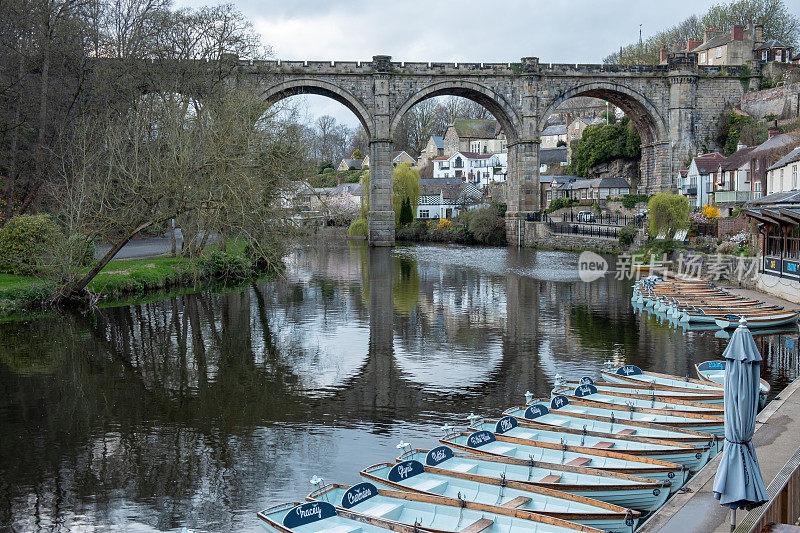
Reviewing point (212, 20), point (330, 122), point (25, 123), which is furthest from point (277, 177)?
point (330, 122)

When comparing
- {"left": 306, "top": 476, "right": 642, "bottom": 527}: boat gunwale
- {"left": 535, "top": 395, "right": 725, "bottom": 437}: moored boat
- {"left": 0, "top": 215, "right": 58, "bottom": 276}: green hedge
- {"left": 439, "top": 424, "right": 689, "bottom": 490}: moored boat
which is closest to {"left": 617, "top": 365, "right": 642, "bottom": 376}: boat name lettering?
{"left": 535, "top": 395, "right": 725, "bottom": 437}: moored boat

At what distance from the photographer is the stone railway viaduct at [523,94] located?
184ft

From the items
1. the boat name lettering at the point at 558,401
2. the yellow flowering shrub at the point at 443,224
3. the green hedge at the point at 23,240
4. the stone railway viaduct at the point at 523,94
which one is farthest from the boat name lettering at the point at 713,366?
the yellow flowering shrub at the point at 443,224

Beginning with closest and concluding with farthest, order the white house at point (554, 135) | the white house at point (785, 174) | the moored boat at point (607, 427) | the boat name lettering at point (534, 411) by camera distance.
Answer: the moored boat at point (607, 427) → the boat name lettering at point (534, 411) → the white house at point (785, 174) → the white house at point (554, 135)

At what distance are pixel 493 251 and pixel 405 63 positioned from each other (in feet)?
49.9

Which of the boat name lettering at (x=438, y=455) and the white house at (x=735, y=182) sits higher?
the white house at (x=735, y=182)

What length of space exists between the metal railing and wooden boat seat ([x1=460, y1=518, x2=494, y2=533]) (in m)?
2.41

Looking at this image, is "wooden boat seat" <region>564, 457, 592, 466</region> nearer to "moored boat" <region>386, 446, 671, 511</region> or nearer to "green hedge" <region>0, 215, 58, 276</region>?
"moored boat" <region>386, 446, 671, 511</region>

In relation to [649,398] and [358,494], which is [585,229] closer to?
[649,398]

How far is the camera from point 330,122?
440 feet

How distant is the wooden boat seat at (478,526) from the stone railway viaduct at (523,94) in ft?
162

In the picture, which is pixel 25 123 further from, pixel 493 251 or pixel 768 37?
pixel 768 37

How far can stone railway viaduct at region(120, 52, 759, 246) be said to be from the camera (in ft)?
184

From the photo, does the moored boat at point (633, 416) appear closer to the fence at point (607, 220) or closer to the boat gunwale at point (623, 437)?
the boat gunwale at point (623, 437)
